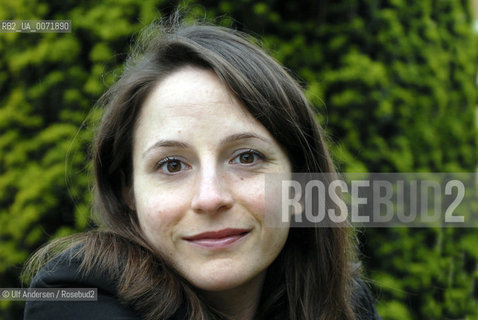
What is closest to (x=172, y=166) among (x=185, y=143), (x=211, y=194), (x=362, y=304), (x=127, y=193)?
(x=185, y=143)

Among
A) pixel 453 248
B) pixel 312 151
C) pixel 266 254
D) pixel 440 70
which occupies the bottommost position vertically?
pixel 453 248

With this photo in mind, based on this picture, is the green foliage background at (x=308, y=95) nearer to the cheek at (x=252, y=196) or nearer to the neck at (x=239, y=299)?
the neck at (x=239, y=299)

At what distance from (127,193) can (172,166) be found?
0.34m

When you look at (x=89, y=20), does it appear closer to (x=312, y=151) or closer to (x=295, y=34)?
(x=295, y=34)

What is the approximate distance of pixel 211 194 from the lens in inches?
61.6

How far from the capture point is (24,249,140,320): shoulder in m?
1.58

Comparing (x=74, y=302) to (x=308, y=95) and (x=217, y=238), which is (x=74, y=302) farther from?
(x=308, y=95)

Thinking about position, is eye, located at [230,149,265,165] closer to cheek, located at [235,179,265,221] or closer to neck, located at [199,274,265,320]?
cheek, located at [235,179,265,221]

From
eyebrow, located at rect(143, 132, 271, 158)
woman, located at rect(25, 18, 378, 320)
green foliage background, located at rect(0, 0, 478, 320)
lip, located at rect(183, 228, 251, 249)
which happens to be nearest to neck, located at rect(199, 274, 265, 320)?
woman, located at rect(25, 18, 378, 320)

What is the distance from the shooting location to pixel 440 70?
4086 millimetres

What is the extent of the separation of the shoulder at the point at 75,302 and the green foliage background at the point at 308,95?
1376 millimetres

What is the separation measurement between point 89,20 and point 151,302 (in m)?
2.10

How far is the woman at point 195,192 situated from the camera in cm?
162

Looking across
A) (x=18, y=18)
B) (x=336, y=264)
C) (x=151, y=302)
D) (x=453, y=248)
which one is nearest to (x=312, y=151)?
(x=336, y=264)
